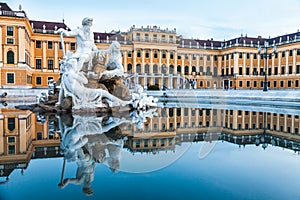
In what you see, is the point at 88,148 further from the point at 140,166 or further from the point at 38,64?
the point at 38,64

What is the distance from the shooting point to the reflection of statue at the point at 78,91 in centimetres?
1194

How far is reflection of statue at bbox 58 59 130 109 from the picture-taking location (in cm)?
1194

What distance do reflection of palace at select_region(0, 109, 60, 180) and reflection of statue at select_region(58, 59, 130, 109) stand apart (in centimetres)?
277

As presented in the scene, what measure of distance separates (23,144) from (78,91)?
221 inches

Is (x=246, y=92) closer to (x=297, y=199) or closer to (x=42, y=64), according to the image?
(x=297, y=199)

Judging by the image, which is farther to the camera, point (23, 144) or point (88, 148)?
point (23, 144)

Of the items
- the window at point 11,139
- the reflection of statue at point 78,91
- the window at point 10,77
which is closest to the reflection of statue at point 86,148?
the window at point 11,139

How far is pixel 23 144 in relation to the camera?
6.69 metres

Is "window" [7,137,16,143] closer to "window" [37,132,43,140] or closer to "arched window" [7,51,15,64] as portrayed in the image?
"window" [37,132,43,140]

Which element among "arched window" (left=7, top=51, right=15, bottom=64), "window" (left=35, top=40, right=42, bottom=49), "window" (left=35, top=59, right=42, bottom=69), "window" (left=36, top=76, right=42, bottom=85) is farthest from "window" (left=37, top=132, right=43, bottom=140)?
"window" (left=35, top=40, right=42, bottom=49)

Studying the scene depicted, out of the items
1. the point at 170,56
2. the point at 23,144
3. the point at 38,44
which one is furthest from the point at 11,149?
the point at 170,56

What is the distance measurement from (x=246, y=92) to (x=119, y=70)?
1366 cm

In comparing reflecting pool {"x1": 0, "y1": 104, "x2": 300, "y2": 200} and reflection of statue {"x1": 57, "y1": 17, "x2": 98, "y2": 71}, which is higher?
reflection of statue {"x1": 57, "y1": 17, "x2": 98, "y2": 71}

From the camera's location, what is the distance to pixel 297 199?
3.50 m
